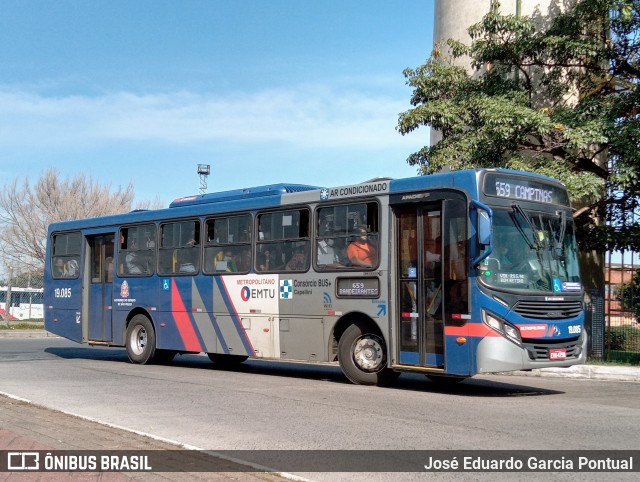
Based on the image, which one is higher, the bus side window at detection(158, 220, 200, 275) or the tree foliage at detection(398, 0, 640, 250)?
the tree foliage at detection(398, 0, 640, 250)

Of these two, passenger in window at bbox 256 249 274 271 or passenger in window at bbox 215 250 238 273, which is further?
passenger in window at bbox 215 250 238 273

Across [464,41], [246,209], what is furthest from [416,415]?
[464,41]

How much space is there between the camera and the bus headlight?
37.9ft

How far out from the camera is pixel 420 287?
12.5m

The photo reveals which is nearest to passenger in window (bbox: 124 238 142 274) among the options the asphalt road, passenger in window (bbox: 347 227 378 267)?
the asphalt road

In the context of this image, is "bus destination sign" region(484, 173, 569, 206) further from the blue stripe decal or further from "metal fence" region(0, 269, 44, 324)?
"metal fence" region(0, 269, 44, 324)

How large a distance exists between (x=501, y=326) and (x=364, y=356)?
8.87 feet

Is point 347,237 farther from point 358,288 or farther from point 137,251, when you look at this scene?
point 137,251

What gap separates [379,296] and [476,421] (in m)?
3.85

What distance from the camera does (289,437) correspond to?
27.8 ft

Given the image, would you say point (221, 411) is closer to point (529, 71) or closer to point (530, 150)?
point (530, 150)

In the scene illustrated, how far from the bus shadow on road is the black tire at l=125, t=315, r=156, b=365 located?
660 millimetres

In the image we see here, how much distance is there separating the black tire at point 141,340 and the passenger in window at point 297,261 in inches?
180

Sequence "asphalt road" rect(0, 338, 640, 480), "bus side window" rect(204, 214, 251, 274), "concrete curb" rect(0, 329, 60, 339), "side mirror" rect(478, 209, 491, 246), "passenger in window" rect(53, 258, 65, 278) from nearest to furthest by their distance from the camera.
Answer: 1. "asphalt road" rect(0, 338, 640, 480)
2. "side mirror" rect(478, 209, 491, 246)
3. "bus side window" rect(204, 214, 251, 274)
4. "passenger in window" rect(53, 258, 65, 278)
5. "concrete curb" rect(0, 329, 60, 339)
